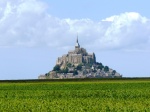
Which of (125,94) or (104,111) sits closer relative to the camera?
(104,111)

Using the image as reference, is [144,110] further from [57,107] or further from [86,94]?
[86,94]

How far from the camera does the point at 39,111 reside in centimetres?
3084

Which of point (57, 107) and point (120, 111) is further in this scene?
point (57, 107)

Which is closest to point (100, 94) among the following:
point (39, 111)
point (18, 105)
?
point (18, 105)

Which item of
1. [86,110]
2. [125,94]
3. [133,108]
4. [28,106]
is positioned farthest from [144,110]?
[125,94]

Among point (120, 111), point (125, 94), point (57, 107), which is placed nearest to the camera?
point (120, 111)

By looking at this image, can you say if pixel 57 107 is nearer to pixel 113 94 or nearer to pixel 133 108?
pixel 133 108

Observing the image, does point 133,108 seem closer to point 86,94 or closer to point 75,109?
point 75,109

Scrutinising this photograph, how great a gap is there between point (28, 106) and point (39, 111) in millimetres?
3440

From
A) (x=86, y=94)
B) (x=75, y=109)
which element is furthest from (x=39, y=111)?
(x=86, y=94)

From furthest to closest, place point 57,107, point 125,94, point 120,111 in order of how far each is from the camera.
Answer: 1. point 125,94
2. point 57,107
3. point 120,111

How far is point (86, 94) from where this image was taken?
172ft

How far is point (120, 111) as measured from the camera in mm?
30203

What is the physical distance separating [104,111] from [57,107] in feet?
13.8
